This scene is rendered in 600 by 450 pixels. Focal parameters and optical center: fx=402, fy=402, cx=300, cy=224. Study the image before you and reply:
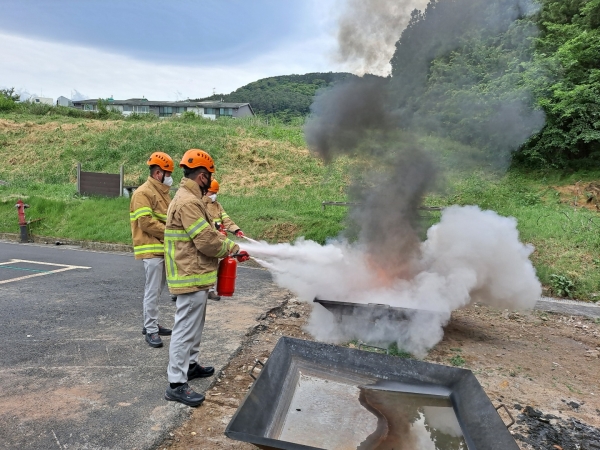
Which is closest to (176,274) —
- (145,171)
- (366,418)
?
(366,418)

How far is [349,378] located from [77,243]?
1054 centimetres

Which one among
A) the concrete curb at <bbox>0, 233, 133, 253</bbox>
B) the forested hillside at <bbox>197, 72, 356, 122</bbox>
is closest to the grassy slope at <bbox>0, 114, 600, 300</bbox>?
the concrete curb at <bbox>0, 233, 133, 253</bbox>

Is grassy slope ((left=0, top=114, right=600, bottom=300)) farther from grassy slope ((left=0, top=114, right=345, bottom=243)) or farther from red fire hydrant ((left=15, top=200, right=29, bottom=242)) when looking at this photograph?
red fire hydrant ((left=15, top=200, right=29, bottom=242))

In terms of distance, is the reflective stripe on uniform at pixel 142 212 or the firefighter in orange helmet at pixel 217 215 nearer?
the reflective stripe on uniform at pixel 142 212

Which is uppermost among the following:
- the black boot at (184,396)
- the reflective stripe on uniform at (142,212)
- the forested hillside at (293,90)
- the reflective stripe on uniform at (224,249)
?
the forested hillside at (293,90)

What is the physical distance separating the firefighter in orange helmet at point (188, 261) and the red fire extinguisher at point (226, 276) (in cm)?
19

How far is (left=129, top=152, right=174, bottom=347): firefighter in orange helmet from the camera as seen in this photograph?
4438mm

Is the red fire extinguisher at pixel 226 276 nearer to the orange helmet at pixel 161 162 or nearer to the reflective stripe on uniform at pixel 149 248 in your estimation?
the reflective stripe on uniform at pixel 149 248

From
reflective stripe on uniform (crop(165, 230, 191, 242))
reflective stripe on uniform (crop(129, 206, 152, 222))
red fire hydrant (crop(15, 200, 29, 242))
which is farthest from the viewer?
red fire hydrant (crop(15, 200, 29, 242))

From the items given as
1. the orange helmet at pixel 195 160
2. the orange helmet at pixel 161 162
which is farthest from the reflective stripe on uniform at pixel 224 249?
the orange helmet at pixel 161 162

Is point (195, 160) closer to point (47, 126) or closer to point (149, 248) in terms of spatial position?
point (149, 248)

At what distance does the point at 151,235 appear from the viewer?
4.49 metres

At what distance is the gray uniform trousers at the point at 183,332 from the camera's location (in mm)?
3410

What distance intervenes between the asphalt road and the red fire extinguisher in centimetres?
92
